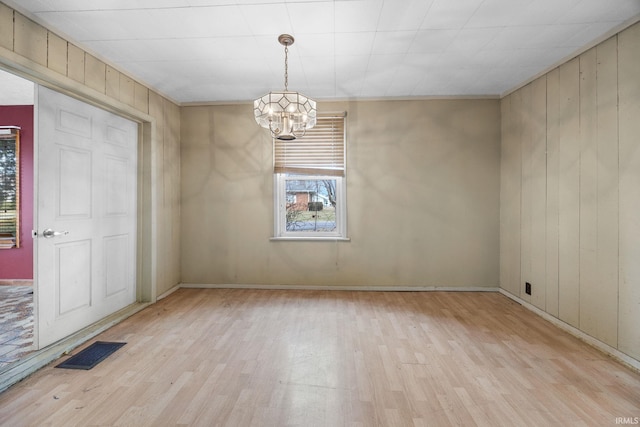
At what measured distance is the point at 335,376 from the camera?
2.16 m

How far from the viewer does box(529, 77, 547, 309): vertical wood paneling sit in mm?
3256

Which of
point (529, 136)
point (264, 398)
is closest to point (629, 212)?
point (529, 136)

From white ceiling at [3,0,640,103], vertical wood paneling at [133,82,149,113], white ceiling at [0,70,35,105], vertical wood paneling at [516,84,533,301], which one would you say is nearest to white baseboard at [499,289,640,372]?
vertical wood paneling at [516,84,533,301]

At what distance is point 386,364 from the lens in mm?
2316

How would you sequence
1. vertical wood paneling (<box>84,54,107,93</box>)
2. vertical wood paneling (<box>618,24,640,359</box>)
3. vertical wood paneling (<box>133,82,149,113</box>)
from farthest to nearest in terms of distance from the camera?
vertical wood paneling (<box>133,82,149,113</box>)
vertical wood paneling (<box>84,54,107,93</box>)
vertical wood paneling (<box>618,24,640,359</box>)

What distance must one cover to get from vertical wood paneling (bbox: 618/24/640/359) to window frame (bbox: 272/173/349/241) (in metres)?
2.71

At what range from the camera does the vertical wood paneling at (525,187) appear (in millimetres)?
3488

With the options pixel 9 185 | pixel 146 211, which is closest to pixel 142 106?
pixel 146 211

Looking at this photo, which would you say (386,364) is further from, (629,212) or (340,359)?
(629,212)

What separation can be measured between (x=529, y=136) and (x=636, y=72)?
1.22 meters

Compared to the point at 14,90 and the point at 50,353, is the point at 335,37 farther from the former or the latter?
the point at 14,90

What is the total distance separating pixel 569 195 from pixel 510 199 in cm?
95

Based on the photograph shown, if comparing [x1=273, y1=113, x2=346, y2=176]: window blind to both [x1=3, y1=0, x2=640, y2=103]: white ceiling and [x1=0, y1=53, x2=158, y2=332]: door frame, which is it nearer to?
[x1=3, y1=0, x2=640, y2=103]: white ceiling

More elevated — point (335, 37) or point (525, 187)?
point (335, 37)
